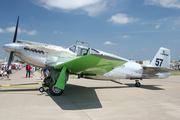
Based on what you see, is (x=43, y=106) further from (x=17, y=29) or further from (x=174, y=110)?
(x=17, y=29)

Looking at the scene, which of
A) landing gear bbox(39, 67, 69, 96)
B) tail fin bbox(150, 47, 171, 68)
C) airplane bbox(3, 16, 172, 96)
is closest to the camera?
landing gear bbox(39, 67, 69, 96)

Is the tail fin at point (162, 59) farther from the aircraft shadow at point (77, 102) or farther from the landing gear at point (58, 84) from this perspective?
the landing gear at point (58, 84)

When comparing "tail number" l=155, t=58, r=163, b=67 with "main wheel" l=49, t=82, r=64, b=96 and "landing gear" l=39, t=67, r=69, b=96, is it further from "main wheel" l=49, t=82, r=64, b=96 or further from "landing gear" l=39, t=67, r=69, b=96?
"main wheel" l=49, t=82, r=64, b=96

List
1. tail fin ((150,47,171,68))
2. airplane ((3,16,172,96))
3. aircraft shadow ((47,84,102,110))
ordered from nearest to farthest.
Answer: aircraft shadow ((47,84,102,110))
airplane ((3,16,172,96))
tail fin ((150,47,171,68))

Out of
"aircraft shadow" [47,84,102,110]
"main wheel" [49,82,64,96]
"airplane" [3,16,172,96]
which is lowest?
"aircraft shadow" [47,84,102,110]

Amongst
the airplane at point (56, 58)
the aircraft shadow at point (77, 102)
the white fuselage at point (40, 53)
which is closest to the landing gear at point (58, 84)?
the airplane at point (56, 58)

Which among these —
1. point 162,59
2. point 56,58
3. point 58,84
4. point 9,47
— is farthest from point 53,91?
point 162,59

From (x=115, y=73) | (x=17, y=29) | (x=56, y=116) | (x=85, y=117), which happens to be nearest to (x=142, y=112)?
(x=85, y=117)

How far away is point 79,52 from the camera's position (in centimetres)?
665

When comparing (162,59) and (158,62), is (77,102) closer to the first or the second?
(158,62)

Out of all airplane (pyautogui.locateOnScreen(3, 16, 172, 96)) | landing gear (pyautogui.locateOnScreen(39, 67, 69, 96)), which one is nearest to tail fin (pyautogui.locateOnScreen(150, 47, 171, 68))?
airplane (pyautogui.locateOnScreen(3, 16, 172, 96))

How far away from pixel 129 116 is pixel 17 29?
7175 mm

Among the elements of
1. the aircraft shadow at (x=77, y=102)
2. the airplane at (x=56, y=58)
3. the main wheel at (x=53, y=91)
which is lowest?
the aircraft shadow at (x=77, y=102)

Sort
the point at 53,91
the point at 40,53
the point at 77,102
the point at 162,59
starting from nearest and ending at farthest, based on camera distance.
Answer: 1. the point at 77,102
2. the point at 53,91
3. the point at 40,53
4. the point at 162,59
